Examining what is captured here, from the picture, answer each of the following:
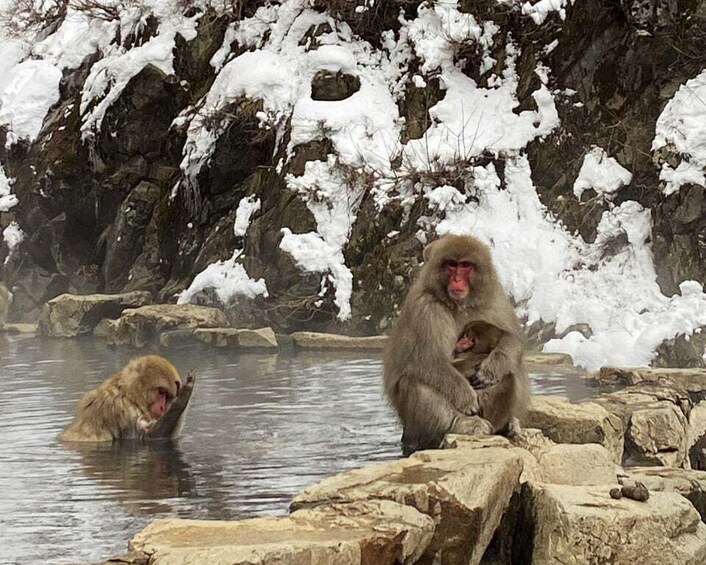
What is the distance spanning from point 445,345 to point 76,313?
22.2 feet

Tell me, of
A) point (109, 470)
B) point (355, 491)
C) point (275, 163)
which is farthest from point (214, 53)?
point (355, 491)

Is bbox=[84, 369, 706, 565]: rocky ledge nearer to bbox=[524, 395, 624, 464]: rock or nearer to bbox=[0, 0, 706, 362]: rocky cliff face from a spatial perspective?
bbox=[524, 395, 624, 464]: rock

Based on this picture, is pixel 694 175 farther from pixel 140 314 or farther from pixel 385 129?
pixel 140 314

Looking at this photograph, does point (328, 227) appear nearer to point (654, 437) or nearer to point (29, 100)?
point (654, 437)

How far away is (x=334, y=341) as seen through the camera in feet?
30.3

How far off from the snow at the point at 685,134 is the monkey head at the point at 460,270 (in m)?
4.92

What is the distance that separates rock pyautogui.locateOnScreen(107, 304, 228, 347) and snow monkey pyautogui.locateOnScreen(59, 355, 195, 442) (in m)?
4.04

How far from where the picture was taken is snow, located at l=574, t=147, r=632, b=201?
10.1m

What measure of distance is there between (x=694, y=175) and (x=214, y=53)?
6125 mm

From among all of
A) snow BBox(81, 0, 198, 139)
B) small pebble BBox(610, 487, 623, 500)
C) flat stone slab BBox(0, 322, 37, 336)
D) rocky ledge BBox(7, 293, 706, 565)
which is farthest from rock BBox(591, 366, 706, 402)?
snow BBox(81, 0, 198, 139)

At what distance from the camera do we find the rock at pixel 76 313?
10.7 m

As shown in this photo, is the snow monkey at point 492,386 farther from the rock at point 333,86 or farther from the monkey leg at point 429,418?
the rock at point 333,86

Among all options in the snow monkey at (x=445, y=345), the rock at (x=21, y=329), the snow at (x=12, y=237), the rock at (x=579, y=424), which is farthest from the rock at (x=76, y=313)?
the rock at (x=579, y=424)

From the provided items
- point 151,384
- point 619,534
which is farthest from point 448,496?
point 151,384
